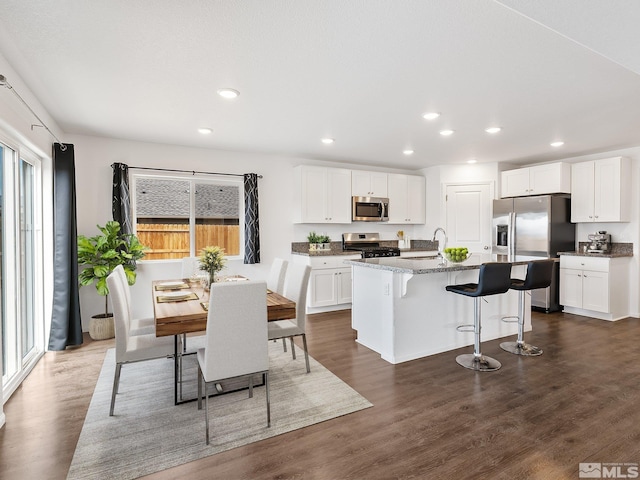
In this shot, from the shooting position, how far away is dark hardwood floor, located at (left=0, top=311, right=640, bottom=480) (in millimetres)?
1905

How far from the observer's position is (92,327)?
13.6 ft

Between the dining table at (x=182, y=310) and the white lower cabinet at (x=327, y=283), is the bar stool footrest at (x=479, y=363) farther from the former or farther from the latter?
the white lower cabinet at (x=327, y=283)

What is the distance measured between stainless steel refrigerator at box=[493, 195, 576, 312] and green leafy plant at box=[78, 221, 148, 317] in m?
5.48

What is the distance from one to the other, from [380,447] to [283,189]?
4232 mm

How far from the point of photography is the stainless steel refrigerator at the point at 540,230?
532 centimetres

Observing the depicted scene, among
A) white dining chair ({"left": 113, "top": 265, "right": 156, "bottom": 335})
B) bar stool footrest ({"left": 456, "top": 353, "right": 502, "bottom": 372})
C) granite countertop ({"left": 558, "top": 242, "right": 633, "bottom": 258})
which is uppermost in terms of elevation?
granite countertop ({"left": 558, "top": 242, "right": 633, "bottom": 258})

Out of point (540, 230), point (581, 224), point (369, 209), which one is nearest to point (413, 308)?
point (369, 209)

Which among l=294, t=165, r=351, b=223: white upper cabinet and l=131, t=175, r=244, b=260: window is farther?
l=294, t=165, r=351, b=223: white upper cabinet

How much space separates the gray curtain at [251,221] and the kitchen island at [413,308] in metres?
1.86

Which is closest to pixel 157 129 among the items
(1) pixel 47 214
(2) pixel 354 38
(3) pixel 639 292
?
(1) pixel 47 214

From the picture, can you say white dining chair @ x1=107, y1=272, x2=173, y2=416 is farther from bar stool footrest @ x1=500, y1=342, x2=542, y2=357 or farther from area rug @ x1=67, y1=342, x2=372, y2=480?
bar stool footrest @ x1=500, y1=342, x2=542, y2=357

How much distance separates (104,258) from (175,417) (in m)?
2.46

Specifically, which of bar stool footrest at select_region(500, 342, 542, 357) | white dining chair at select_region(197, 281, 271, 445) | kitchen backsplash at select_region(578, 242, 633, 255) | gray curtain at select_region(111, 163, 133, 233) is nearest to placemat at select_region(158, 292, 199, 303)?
white dining chair at select_region(197, 281, 271, 445)

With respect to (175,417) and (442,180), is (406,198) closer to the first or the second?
(442,180)
